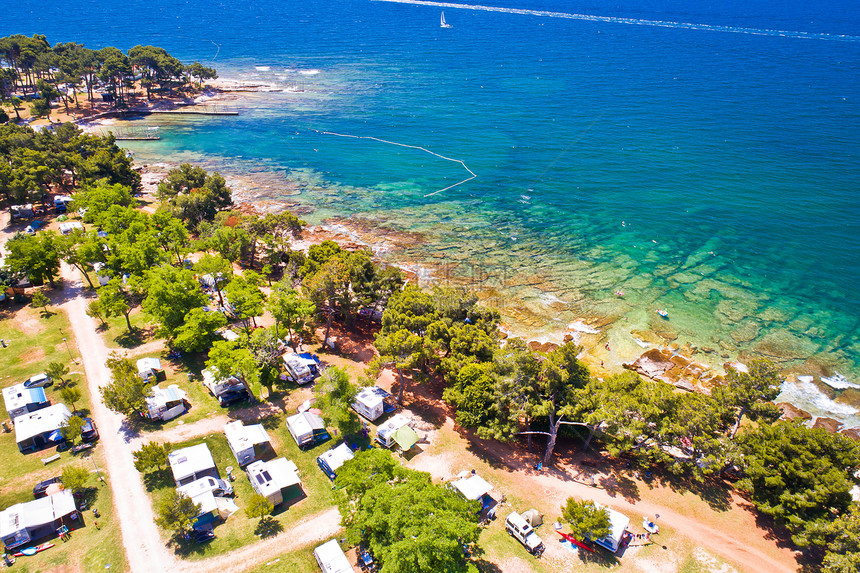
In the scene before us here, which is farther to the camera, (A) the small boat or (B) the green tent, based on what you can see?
(B) the green tent

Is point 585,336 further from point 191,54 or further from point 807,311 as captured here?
point 191,54

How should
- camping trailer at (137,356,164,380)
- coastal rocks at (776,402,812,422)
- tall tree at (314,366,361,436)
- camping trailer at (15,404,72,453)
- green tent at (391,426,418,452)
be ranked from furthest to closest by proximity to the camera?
1. coastal rocks at (776,402,812,422)
2. camping trailer at (137,356,164,380)
3. tall tree at (314,366,361,436)
4. green tent at (391,426,418,452)
5. camping trailer at (15,404,72,453)

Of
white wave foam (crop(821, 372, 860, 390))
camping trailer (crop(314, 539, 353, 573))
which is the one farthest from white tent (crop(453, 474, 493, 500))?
white wave foam (crop(821, 372, 860, 390))

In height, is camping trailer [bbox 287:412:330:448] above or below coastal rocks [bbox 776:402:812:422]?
above

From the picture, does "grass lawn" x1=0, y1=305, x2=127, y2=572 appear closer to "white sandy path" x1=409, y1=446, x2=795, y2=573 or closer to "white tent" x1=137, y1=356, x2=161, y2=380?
"white tent" x1=137, y1=356, x2=161, y2=380

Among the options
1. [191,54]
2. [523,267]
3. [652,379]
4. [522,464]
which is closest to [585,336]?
[652,379]

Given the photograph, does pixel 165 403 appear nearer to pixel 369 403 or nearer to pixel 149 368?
pixel 149 368

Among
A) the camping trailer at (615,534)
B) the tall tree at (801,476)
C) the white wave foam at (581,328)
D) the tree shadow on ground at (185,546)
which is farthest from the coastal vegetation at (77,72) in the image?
the tall tree at (801,476)
